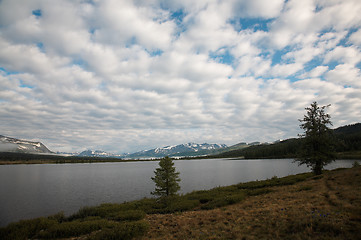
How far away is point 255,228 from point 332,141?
121 ft

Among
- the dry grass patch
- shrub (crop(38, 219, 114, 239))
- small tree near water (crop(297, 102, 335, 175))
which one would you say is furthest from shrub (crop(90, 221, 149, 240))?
small tree near water (crop(297, 102, 335, 175))

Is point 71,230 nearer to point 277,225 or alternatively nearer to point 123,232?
point 123,232

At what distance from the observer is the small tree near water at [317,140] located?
38.6 m

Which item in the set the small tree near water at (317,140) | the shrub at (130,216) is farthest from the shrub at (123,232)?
the small tree near water at (317,140)

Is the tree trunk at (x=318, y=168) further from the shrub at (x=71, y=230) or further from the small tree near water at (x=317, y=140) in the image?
the shrub at (x=71, y=230)

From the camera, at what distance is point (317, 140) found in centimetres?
3878

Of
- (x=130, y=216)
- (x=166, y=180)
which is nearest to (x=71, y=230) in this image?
(x=130, y=216)

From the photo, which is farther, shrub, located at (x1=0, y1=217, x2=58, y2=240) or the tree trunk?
the tree trunk

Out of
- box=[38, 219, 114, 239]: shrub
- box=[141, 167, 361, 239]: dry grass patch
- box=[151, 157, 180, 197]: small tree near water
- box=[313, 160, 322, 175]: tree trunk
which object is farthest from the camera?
box=[313, 160, 322, 175]: tree trunk

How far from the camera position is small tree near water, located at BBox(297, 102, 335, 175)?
38.6 meters

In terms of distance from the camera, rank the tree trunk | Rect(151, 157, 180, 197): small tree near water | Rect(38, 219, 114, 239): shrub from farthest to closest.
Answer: the tree trunk < Rect(151, 157, 180, 197): small tree near water < Rect(38, 219, 114, 239): shrub

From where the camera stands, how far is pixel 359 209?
13.1m

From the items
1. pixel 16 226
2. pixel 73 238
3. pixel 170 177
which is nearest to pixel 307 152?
pixel 170 177

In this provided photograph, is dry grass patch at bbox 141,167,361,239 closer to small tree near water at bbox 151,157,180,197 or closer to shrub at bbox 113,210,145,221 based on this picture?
shrub at bbox 113,210,145,221
